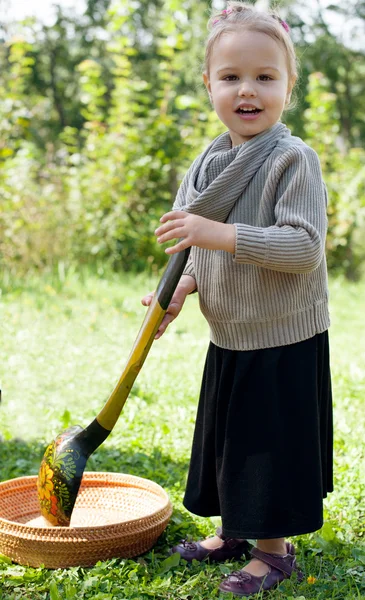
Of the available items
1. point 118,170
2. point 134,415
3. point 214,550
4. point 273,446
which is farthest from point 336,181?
point 273,446

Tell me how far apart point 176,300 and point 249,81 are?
24.0 inches

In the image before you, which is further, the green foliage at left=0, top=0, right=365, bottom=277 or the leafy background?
the green foliage at left=0, top=0, right=365, bottom=277

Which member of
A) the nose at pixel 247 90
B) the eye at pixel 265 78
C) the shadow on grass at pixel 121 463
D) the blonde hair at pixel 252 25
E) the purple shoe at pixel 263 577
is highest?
the blonde hair at pixel 252 25

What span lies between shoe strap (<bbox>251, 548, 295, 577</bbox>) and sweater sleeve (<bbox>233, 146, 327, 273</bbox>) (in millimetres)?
756

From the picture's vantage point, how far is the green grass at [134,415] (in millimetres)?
2041

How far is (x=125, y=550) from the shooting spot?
2152mm

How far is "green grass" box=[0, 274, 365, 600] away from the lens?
204 cm

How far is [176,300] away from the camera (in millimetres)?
2162

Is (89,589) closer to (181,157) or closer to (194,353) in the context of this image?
(194,353)

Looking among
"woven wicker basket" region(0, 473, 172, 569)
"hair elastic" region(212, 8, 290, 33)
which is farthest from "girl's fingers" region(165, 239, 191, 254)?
"woven wicker basket" region(0, 473, 172, 569)

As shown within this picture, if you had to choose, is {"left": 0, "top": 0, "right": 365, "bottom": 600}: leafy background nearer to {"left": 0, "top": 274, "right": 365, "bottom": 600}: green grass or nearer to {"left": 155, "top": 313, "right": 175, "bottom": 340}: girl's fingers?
{"left": 0, "top": 274, "right": 365, "bottom": 600}: green grass

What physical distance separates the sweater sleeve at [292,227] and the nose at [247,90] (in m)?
0.17

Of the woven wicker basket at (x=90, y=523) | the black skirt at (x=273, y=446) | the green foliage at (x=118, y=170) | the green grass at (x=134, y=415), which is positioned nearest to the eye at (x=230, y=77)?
the black skirt at (x=273, y=446)

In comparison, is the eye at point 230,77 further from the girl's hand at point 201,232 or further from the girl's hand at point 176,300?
the girl's hand at point 176,300
